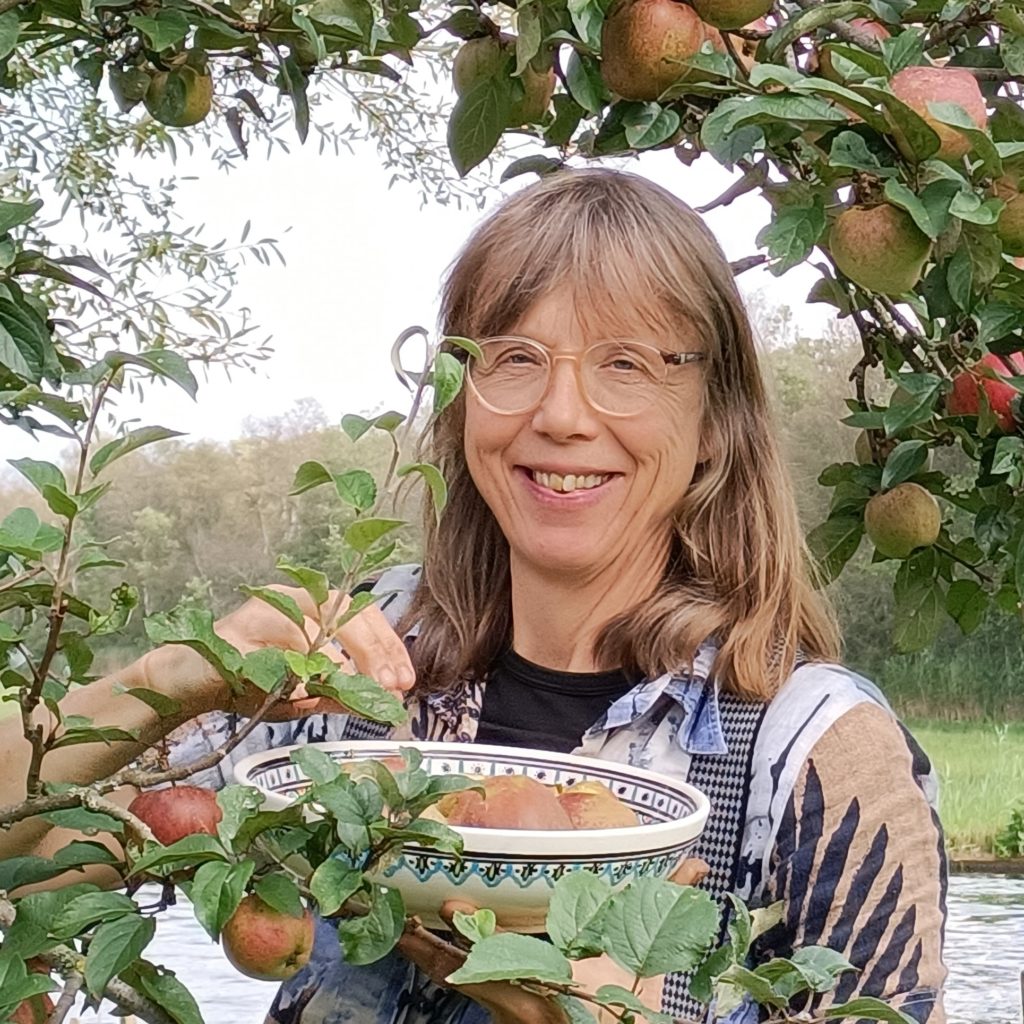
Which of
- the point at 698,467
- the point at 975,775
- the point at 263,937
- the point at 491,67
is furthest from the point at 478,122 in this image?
the point at 975,775

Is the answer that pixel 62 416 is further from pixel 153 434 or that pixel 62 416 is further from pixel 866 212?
pixel 866 212

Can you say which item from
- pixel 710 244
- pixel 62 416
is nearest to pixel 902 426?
pixel 710 244

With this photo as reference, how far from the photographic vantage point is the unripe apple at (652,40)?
2.08 feet

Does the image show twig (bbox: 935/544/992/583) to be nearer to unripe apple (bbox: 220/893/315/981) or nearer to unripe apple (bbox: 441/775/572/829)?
unripe apple (bbox: 441/775/572/829)

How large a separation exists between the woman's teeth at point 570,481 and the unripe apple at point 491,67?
0.21 m

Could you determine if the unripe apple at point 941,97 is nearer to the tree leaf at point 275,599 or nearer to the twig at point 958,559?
the tree leaf at point 275,599

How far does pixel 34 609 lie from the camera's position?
0.55 meters

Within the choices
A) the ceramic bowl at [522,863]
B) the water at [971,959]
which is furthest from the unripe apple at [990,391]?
the water at [971,959]

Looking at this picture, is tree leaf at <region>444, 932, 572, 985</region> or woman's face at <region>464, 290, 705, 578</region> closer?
tree leaf at <region>444, 932, 572, 985</region>

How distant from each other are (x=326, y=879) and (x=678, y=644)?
484mm

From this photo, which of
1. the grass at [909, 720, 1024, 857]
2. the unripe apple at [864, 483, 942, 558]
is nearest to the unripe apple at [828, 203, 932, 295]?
the unripe apple at [864, 483, 942, 558]

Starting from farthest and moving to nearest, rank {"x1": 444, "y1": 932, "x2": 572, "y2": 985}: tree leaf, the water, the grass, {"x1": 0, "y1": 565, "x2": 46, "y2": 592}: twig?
the grass, the water, {"x1": 0, "y1": 565, "x2": 46, "y2": 592}: twig, {"x1": 444, "y1": 932, "x2": 572, "y2": 985}: tree leaf

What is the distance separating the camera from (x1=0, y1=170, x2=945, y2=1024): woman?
789 millimetres

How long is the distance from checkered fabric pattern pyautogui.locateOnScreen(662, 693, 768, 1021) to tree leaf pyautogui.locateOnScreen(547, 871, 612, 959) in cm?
38
